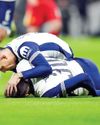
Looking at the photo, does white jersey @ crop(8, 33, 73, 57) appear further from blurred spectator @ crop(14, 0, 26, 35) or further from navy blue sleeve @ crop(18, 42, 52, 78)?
blurred spectator @ crop(14, 0, 26, 35)

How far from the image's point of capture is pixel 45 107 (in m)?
8.87

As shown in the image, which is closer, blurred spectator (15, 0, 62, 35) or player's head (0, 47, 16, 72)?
player's head (0, 47, 16, 72)

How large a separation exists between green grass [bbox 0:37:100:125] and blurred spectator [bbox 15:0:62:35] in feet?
39.2

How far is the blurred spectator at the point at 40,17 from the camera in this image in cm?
2188

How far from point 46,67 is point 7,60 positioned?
1.59 ft

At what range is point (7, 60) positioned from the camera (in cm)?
997

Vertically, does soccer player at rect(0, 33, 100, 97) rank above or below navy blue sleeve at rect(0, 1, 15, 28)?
below

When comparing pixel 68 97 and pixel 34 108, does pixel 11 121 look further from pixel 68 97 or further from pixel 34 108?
pixel 68 97

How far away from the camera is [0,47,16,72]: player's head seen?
995cm

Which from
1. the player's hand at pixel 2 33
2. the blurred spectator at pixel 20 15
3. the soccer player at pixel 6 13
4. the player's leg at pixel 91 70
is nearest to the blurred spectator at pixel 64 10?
the blurred spectator at pixel 20 15

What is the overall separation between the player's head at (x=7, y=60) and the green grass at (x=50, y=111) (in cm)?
34

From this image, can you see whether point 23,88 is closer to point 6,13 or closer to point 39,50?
point 39,50

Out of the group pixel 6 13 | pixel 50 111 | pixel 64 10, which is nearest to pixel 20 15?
pixel 64 10

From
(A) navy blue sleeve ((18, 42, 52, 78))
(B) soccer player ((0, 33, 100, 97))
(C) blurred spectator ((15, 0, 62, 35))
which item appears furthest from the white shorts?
(C) blurred spectator ((15, 0, 62, 35))
